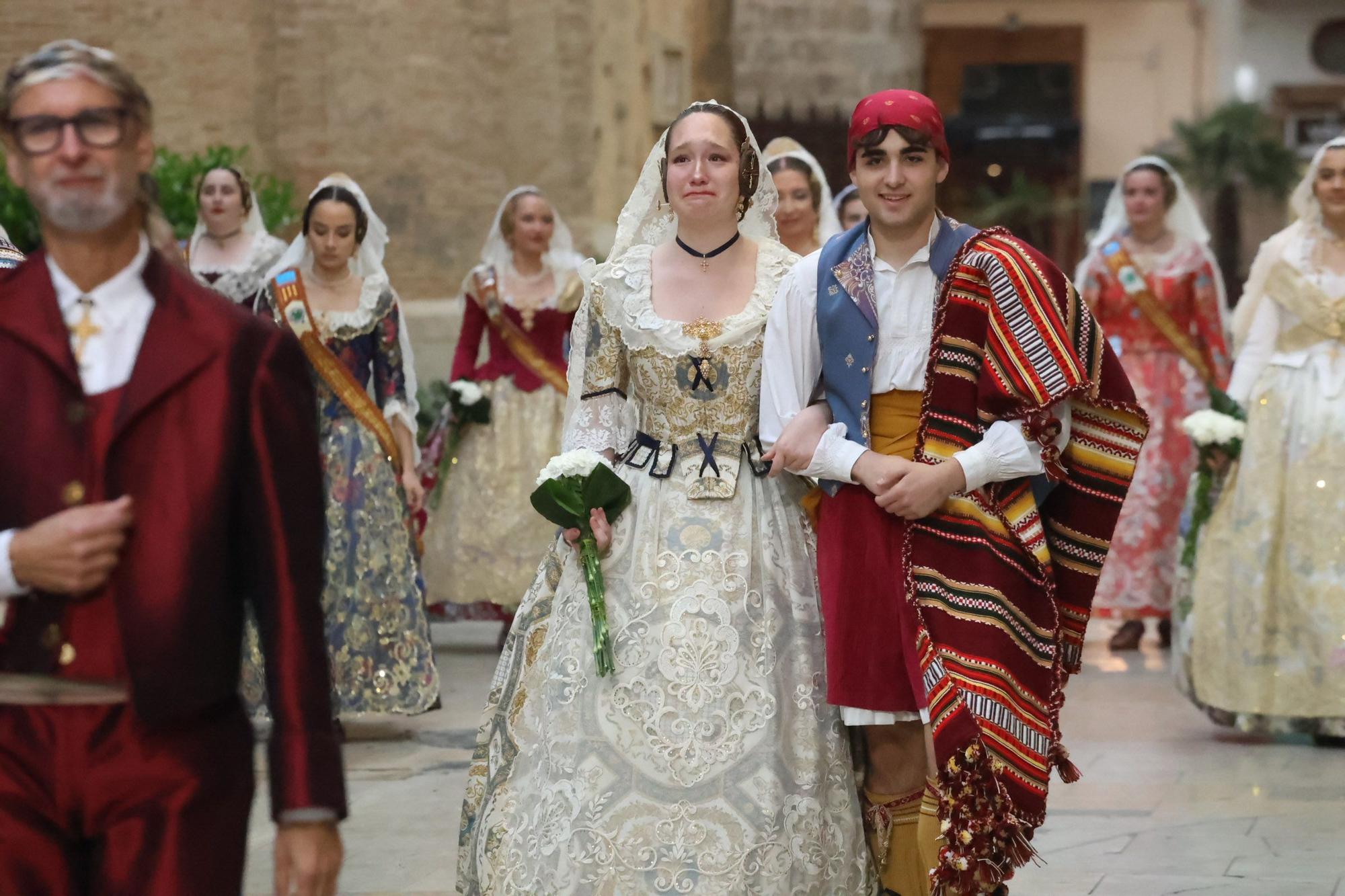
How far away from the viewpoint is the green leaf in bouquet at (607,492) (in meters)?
4.54

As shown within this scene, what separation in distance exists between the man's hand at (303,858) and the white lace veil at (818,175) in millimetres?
4792

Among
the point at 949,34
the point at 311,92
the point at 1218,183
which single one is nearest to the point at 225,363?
the point at 311,92

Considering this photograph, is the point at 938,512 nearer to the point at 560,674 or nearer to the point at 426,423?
the point at 560,674

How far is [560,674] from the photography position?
452cm

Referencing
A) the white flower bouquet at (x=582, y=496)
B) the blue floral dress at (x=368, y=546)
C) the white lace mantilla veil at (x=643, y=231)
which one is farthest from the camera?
the blue floral dress at (x=368, y=546)

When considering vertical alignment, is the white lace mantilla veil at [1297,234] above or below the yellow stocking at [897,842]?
above

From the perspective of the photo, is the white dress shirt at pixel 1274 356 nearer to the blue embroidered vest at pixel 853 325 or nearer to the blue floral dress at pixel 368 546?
the blue floral dress at pixel 368 546

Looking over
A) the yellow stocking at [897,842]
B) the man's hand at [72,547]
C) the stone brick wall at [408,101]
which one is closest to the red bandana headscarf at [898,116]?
the yellow stocking at [897,842]

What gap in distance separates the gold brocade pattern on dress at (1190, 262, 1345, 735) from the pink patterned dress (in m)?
2.13

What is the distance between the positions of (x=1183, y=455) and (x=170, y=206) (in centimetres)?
554

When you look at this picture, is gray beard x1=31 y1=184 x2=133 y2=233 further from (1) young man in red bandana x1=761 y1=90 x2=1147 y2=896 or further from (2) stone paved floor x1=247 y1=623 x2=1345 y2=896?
(2) stone paved floor x1=247 y1=623 x2=1345 y2=896

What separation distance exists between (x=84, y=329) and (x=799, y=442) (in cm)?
200

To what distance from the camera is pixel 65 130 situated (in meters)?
2.68

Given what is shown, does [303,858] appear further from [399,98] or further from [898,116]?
[399,98]
